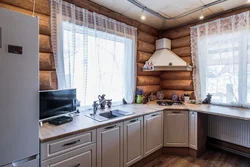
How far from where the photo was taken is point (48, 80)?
203 centimetres

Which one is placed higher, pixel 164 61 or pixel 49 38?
pixel 49 38

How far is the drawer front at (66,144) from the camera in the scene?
142 cm

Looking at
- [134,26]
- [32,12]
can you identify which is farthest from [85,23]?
[134,26]

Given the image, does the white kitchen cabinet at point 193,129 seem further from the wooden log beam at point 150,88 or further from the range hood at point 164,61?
the wooden log beam at point 150,88

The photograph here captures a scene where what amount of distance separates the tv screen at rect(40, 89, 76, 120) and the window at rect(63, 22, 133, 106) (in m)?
0.26

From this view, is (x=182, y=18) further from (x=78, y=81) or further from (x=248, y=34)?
(x=78, y=81)

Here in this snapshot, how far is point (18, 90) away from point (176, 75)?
3218 millimetres

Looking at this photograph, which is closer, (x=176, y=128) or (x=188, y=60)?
(x=176, y=128)

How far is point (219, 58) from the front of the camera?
2.85 metres

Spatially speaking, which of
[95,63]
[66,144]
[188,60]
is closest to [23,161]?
[66,144]

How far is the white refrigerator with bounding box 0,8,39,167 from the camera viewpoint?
3.67 ft

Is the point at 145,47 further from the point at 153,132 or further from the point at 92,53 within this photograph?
the point at 153,132

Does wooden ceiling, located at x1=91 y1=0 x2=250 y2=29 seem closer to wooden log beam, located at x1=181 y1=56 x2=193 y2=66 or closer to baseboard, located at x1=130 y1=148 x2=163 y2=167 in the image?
wooden log beam, located at x1=181 y1=56 x2=193 y2=66

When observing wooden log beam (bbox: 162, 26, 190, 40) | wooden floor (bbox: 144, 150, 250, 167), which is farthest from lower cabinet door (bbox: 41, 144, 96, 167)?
wooden log beam (bbox: 162, 26, 190, 40)
